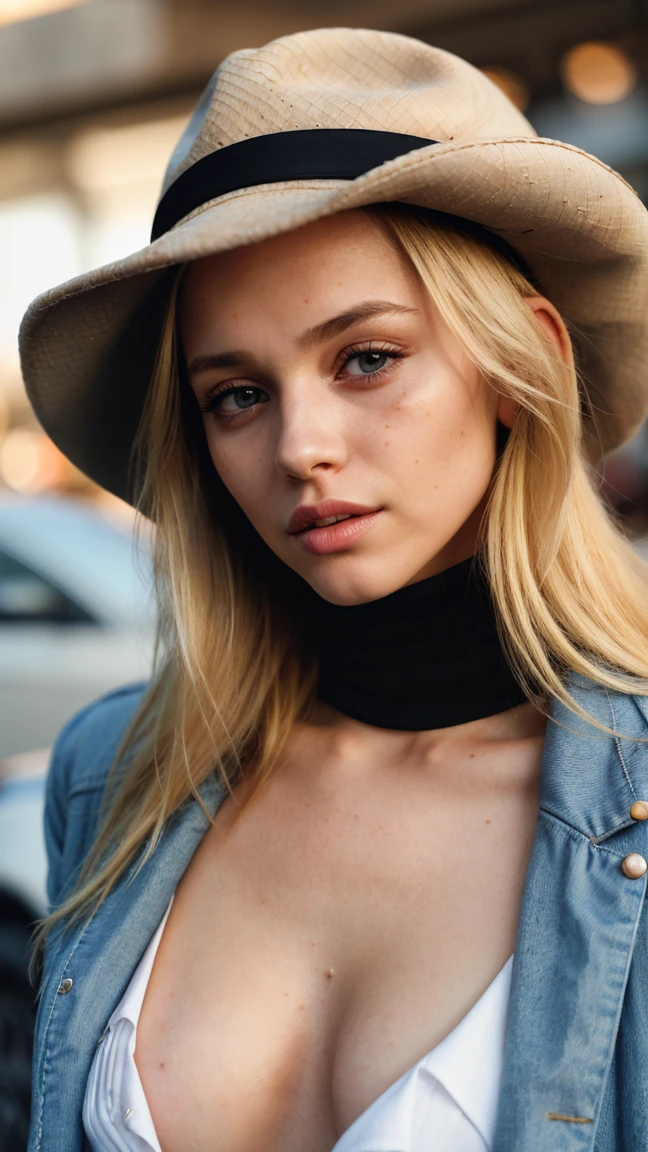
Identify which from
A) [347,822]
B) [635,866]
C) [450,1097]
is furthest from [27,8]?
[450,1097]

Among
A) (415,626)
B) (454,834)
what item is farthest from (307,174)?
(454,834)

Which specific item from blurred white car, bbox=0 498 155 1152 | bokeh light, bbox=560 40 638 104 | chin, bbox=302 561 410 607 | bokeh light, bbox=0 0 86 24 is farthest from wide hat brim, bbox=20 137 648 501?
bokeh light, bbox=0 0 86 24

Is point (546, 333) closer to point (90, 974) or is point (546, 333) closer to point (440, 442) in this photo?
point (440, 442)

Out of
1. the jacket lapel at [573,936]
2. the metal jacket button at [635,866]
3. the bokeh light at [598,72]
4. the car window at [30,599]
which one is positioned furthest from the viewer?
the bokeh light at [598,72]

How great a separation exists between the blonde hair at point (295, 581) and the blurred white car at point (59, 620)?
2490mm

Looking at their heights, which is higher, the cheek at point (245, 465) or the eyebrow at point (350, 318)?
the eyebrow at point (350, 318)

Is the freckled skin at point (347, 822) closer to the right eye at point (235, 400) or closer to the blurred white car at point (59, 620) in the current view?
the right eye at point (235, 400)

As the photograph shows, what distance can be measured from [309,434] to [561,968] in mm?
753

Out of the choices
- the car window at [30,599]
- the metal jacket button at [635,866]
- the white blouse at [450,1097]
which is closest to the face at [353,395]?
the metal jacket button at [635,866]

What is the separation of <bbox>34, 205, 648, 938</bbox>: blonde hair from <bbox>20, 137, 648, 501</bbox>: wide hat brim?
73 mm

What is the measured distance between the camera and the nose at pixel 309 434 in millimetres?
1462

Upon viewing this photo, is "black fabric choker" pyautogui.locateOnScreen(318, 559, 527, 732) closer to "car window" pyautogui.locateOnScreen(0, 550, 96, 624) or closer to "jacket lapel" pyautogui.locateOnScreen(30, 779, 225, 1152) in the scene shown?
"jacket lapel" pyautogui.locateOnScreen(30, 779, 225, 1152)

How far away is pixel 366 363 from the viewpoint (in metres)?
1.49

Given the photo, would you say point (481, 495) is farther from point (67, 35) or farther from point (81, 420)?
point (67, 35)
